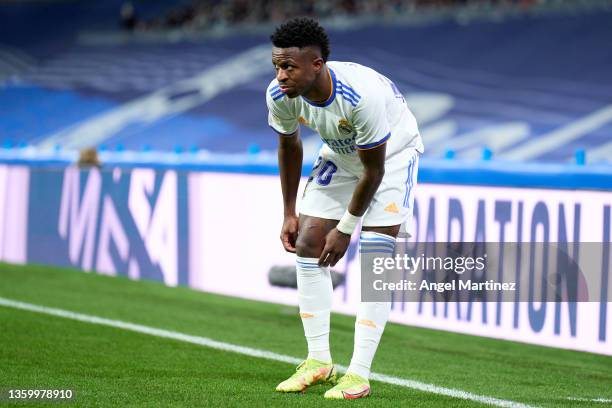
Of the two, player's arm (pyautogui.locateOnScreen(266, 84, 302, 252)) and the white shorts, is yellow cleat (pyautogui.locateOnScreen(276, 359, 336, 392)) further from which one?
the white shorts

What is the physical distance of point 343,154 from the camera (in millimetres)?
5422

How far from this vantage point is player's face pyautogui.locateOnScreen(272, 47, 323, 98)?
4.95m

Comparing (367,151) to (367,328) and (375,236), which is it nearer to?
(375,236)

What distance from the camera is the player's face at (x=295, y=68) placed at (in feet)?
16.2

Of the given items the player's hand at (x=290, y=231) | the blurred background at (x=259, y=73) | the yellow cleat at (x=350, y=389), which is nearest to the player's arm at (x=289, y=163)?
the player's hand at (x=290, y=231)

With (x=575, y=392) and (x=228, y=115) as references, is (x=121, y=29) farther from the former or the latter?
(x=575, y=392)

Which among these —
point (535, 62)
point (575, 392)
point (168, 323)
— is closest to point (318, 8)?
point (535, 62)

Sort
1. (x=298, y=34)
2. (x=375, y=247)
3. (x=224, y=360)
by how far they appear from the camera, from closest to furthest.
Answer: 1. (x=298, y=34)
2. (x=375, y=247)
3. (x=224, y=360)

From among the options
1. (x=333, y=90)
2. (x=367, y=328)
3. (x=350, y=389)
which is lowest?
(x=350, y=389)

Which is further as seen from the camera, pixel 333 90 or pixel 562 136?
pixel 562 136

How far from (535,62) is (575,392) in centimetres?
1515

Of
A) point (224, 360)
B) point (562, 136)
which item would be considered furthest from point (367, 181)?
point (562, 136)

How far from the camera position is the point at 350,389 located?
5258mm

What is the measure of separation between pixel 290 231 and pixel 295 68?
1.03 m
